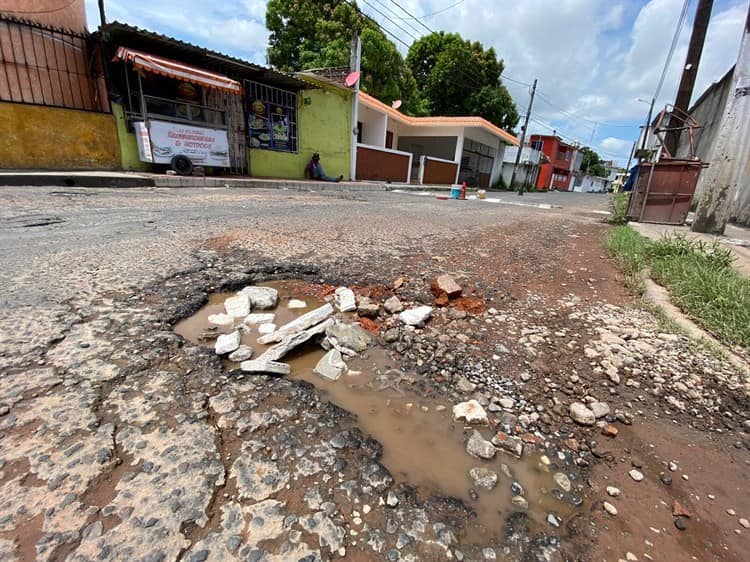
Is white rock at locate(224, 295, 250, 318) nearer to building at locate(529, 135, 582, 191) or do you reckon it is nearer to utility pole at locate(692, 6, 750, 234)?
utility pole at locate(692, 6, 750, 234)

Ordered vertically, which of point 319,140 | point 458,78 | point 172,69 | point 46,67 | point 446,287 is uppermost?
point 458,78

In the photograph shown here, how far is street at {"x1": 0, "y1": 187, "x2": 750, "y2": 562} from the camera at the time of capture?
2.96ft

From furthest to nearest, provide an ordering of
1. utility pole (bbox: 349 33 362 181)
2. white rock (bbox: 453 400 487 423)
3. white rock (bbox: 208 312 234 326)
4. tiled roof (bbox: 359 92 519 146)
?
tiled roof (bbox: 359 92 519 146) → utility pole (bbox: 349 33 362 181) → white rock (bbox: 208 312 234 326) → white rock (bbox: 453 400 487 423)

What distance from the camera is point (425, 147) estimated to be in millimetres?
22172

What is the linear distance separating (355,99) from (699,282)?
1298 cm

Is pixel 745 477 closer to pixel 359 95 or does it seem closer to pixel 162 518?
pixel 162 518

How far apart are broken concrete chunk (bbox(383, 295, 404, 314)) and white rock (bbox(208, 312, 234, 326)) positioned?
930mm

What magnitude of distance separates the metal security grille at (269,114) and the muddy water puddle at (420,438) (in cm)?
1004

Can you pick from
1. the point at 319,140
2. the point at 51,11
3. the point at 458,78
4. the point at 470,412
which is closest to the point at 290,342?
the point at 470,412

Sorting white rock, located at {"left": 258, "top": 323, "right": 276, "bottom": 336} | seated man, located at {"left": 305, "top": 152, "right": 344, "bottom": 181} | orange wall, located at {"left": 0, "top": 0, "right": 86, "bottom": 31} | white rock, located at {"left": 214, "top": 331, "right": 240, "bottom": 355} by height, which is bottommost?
white rock, located at {"left": 258, "top": 323, "right": 276, "bottom": 336}

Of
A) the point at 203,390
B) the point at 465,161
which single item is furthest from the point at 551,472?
the point at 465,161

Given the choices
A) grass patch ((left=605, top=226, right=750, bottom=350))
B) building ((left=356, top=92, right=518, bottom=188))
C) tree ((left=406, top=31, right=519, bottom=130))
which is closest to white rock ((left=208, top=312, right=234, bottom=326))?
grass patch ((left=605, top=226, right=750, bottom=350))

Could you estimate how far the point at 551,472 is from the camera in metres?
1.21

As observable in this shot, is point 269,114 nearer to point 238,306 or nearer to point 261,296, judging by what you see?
point 261,296
